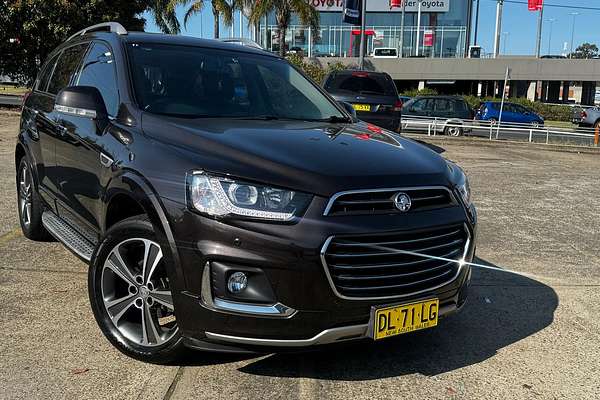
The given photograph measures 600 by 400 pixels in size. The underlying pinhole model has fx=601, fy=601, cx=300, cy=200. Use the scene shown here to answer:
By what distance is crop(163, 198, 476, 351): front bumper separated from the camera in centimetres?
279

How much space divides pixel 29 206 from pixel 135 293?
9.29 ft

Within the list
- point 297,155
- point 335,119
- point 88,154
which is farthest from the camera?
point 335,119

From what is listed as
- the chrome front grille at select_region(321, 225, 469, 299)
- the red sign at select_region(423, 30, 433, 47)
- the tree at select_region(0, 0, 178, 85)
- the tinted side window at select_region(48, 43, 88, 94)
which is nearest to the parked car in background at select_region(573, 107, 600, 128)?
the tree at select_region(0, 0, 178, 85)

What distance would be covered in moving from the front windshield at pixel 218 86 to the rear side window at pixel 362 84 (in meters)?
8.52

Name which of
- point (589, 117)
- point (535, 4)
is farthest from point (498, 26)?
point (589, 117)

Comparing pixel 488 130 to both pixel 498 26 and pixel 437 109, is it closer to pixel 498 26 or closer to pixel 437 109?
pixel 437 109

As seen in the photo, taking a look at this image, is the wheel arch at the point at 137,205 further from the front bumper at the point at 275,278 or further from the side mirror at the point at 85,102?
the side mirror at the point at 85,102

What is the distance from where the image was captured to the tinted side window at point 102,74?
12.9 ft

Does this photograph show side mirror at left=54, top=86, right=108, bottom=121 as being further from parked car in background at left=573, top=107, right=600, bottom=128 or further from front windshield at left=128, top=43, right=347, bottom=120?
parked car in background at left=573, top=107, right=600, bottom=128

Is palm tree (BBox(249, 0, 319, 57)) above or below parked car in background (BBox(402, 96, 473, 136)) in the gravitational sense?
above

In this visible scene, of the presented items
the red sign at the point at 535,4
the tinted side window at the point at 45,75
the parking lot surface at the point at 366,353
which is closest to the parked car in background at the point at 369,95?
the parking lot surface at the point at 366,353

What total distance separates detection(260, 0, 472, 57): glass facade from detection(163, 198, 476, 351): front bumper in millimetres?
47834

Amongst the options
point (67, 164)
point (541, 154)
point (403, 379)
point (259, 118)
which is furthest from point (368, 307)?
point (541, 154)

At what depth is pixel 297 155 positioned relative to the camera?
314cm
